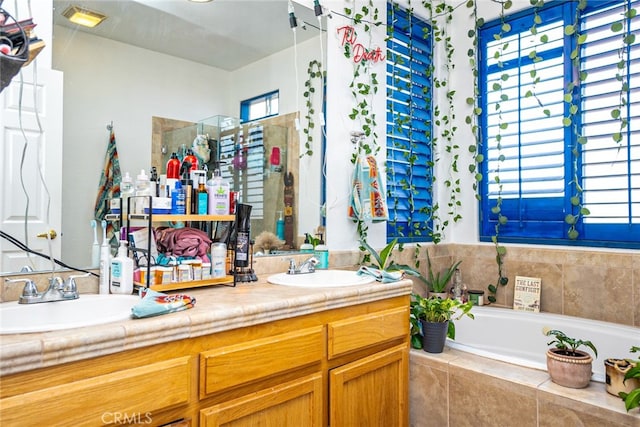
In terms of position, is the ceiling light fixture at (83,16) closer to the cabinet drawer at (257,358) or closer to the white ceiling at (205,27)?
the white ceiling at (205,27)

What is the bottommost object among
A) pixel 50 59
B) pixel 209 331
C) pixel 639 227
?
pixel 209 331

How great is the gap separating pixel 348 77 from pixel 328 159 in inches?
20.4

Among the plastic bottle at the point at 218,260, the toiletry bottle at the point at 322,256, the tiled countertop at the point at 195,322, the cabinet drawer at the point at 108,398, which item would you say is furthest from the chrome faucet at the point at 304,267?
the cabinet drawer at the point at 108,398

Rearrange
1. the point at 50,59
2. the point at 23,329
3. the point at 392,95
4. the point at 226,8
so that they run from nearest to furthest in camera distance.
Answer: the point at 23,329 → the point at 50,59 → the point at 226,8 → the point at 392,95

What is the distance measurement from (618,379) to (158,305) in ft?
5.15

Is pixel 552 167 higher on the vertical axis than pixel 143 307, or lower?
higher

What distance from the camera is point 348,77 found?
96.4 inches

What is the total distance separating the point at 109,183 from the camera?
1531mm

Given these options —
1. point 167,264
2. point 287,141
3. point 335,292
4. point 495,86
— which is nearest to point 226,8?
point 287,141

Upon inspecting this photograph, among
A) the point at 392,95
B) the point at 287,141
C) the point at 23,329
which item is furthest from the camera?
the point at 392,95

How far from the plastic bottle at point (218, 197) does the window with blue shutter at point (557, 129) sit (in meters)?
1.94

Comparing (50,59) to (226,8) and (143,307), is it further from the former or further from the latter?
(143,307)

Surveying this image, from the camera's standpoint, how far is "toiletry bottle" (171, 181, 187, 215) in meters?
1.51

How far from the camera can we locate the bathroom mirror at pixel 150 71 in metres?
1.46
